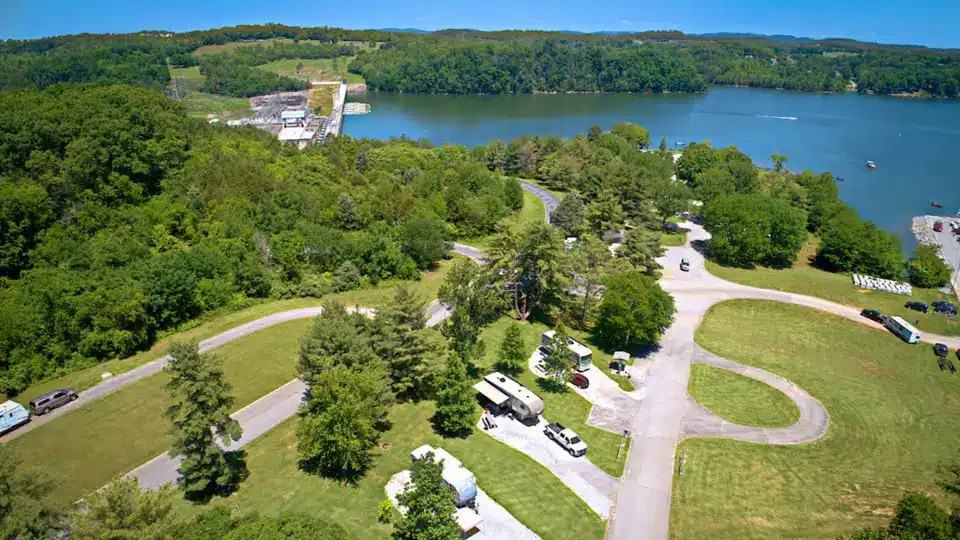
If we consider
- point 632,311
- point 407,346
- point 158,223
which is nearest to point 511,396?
point 407,346

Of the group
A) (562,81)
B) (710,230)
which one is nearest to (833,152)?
(710,230)

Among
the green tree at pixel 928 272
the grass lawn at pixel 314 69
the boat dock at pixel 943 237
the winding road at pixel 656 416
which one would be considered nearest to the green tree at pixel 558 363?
the winding road at pixel 656 416

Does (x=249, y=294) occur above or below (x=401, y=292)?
below

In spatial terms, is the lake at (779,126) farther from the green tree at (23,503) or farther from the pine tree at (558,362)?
the green tree at (23,503)

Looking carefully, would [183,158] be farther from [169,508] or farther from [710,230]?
[710,230]

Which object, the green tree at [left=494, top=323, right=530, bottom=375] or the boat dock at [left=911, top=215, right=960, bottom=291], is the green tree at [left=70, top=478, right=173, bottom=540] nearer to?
the green tree at [left=494, top=323, right=530, bottom=375]

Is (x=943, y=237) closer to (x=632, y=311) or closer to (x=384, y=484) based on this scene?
Result: (x=632, y=311)

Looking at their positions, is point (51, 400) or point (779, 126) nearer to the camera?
point (51, 400)

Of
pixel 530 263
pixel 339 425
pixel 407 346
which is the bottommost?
pixel 339 425
